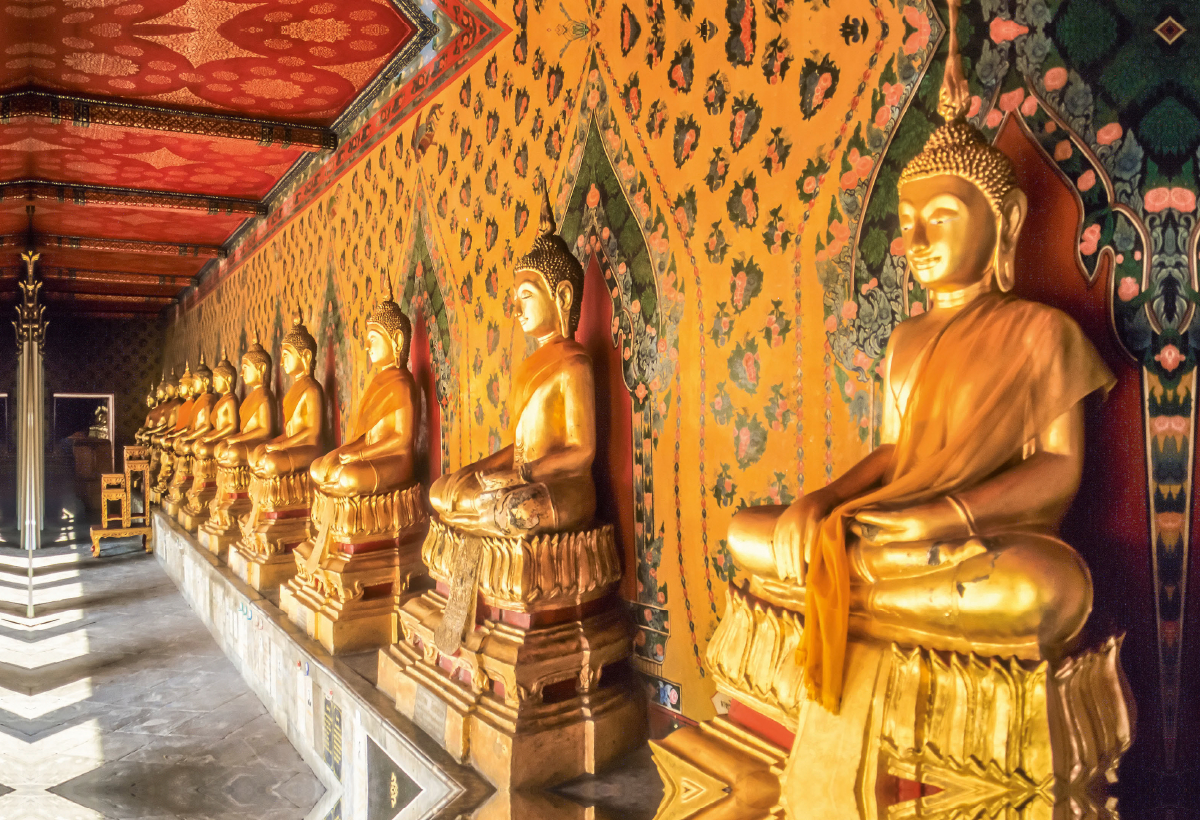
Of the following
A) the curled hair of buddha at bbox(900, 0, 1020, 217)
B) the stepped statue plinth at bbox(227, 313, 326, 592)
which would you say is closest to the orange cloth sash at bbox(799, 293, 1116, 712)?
the curled hair of buddha at bbox(900, 0, 1020, 217)

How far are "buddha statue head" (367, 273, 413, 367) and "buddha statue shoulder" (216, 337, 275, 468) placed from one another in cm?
225

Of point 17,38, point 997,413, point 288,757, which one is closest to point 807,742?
point 997,413

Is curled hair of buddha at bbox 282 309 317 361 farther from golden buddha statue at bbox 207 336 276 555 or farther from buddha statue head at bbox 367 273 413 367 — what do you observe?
buddha statue head at bbox 367 273 413 367

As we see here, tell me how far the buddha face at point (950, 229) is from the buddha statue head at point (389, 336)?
2913 millimetres

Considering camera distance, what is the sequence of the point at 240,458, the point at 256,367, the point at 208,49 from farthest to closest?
1. the point at 256,367
2. the point at 240,458
3. the point at 208,49

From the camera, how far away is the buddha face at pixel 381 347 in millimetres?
3953

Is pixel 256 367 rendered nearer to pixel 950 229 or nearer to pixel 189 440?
pixel 189 440

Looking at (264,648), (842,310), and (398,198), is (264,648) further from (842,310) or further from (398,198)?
(842,310)

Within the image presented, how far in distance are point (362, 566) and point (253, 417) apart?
9.15ft

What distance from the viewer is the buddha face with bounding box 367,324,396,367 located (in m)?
3.95

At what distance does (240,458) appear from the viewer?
19.0 ft

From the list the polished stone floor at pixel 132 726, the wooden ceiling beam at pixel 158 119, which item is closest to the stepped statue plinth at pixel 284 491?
the polished stone floor at pixel 132 726

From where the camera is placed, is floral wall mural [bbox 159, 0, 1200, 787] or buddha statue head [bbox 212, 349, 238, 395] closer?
floral wall mural [bbox 159, 0, 1200, 787]

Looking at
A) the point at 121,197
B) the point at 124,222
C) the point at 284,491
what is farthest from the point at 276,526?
the point at 124,222
